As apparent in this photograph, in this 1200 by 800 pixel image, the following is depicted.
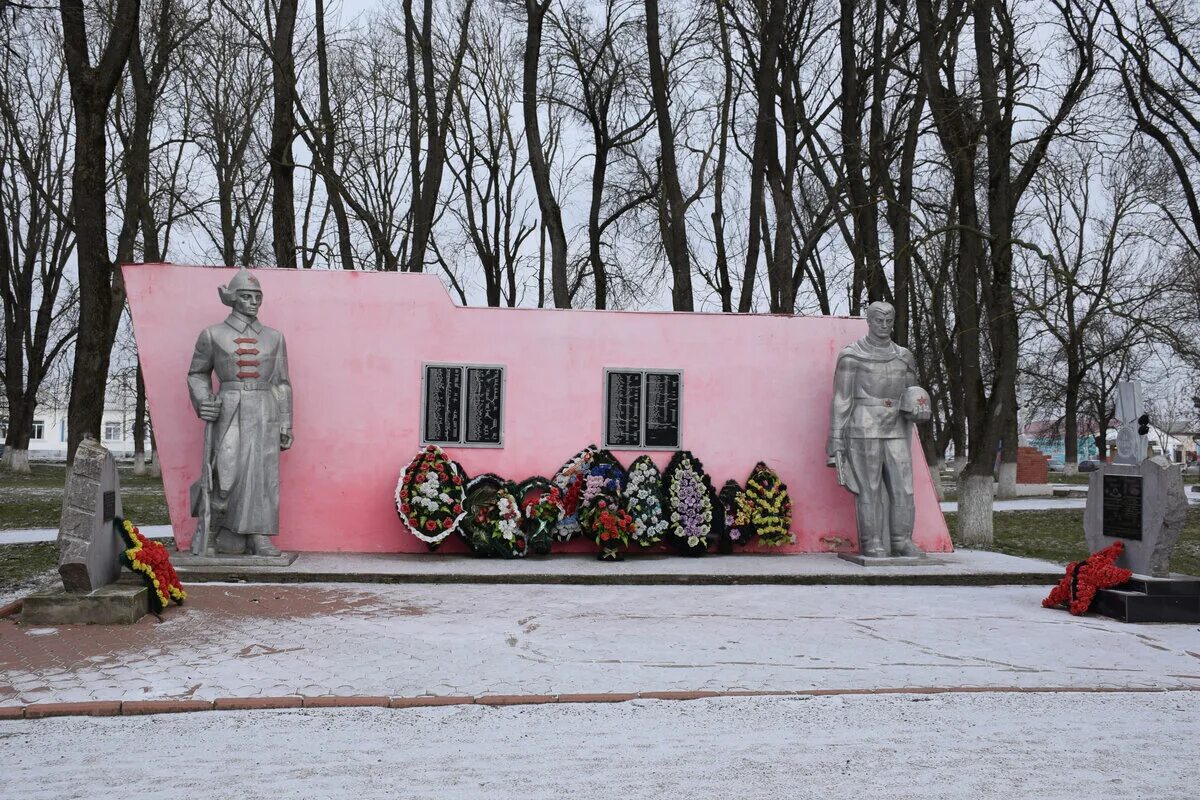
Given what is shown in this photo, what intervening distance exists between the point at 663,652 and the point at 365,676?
1865mm

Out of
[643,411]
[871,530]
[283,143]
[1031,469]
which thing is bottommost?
[871,530]

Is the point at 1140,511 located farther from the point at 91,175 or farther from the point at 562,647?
the point at 91,175

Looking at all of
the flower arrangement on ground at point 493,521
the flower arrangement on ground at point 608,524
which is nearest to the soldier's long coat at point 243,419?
the flower arrangement on ground at point 493,521

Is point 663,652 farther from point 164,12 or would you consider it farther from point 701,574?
point 164,12

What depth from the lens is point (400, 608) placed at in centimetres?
798

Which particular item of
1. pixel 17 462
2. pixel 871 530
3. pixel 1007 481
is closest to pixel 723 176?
pixel 1007 481

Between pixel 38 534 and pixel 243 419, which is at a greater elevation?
pixel 243 419

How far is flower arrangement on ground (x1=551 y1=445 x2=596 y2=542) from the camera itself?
35.1ft

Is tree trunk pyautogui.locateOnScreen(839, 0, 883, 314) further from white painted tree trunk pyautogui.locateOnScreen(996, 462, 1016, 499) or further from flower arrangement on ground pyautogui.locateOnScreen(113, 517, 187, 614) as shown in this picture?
flower arrangement on ground pyautogui.locateOnScreen(113, 517, 187, 614)

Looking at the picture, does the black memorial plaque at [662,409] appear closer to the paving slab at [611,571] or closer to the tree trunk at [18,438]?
the paving slab at [611,571]

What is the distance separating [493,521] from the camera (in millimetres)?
10461

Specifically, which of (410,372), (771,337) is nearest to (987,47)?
(771,337)

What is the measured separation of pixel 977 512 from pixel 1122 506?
16.9 feet

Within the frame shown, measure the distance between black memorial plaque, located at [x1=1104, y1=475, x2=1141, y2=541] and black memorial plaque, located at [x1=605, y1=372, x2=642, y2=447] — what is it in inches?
184
